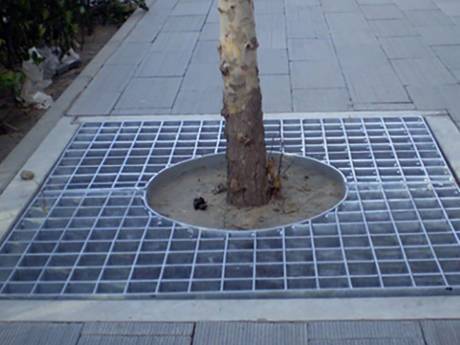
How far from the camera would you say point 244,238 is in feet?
14.4

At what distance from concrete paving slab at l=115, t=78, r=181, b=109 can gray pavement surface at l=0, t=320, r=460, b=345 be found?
3094 mm

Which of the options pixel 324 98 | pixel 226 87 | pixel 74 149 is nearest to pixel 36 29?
pixel 74 149

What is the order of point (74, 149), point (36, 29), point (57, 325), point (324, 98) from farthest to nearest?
point (36, 29), point (324, 98), point (74, 149), point (57, 325)

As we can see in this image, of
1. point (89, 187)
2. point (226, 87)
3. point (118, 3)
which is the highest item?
point (226, 87)

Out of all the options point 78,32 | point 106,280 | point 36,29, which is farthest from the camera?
point 78,32

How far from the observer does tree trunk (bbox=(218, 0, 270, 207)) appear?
4.44 meters

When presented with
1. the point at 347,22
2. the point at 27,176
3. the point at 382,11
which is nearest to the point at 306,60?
→ the point at 347,22

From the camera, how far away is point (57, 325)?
374 cm

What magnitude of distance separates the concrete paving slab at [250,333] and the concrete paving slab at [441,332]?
53 centimetres

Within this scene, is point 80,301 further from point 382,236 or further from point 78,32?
point 78,32

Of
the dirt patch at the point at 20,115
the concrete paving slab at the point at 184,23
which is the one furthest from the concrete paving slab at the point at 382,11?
the dirt patch at the point at 20,115

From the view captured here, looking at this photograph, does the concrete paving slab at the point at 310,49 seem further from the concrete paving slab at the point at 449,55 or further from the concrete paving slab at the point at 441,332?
the concrete paving slab at the point at 441,332

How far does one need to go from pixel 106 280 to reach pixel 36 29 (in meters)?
4.04

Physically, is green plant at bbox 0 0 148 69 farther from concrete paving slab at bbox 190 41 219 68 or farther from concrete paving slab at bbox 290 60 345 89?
concrete paving slab at bbox 290 60 345 89
